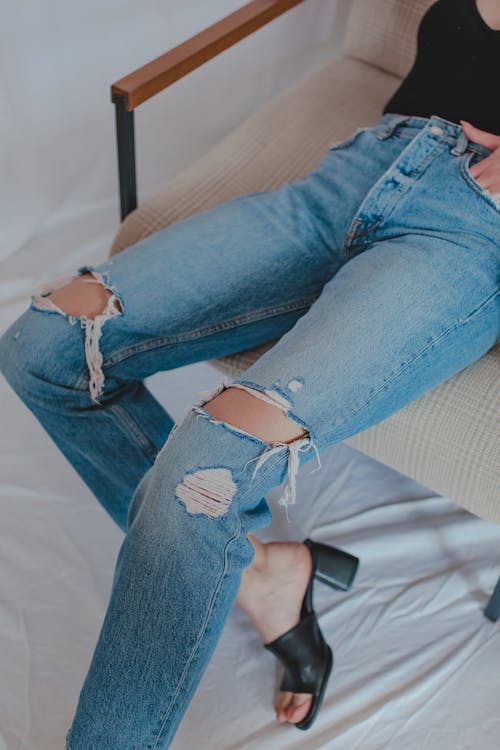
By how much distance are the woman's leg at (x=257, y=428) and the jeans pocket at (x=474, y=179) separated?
0.04 feet

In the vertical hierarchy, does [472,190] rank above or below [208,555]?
above

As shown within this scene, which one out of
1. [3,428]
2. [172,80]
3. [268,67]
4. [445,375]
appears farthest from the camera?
[268,67]

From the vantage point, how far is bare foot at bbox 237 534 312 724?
1.06 m

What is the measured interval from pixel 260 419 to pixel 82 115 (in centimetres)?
124

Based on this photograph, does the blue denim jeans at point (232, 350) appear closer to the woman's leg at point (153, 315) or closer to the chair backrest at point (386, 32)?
the woman's leg at point (153, 315)

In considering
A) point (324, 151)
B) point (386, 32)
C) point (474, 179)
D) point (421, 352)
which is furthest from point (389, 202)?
point (386, 32)

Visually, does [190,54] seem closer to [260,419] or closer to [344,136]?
[344,136]

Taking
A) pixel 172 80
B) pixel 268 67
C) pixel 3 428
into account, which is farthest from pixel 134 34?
pixel 3 428

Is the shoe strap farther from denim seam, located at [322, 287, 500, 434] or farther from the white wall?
the white wall

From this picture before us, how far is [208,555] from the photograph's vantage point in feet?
2.65

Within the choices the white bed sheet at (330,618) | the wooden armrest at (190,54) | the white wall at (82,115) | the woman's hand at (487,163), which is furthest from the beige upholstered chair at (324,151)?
the white wall at (82,115)

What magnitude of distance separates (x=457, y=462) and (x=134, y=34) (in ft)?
4.33

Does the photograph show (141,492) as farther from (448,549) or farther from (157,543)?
(448,549)

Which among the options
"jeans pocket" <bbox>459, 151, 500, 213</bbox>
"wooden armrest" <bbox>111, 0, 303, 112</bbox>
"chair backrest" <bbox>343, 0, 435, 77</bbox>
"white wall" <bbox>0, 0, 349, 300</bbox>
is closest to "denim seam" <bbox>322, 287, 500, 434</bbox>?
"jeans pocket" <bbox>459, 151, 500, 213</bbox>
